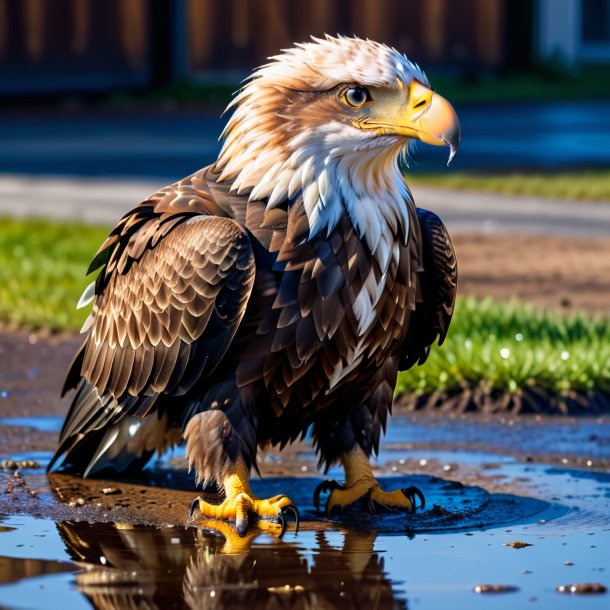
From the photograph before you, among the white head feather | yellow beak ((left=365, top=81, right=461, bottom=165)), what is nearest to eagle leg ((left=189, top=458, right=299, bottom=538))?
the white head feather

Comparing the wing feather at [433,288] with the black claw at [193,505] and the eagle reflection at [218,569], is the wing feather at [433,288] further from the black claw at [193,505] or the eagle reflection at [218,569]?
the black claw at [193,505]

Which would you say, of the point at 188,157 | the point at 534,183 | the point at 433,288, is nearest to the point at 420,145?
the point at 188,157

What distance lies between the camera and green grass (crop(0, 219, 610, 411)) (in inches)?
290

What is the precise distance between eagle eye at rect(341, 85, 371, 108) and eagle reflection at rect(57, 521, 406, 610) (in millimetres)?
1412

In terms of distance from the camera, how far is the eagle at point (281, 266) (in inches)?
205

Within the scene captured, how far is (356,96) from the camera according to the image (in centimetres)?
525

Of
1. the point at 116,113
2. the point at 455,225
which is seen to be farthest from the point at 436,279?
the point at 116,113

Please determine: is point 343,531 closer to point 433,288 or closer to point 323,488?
point 323,488

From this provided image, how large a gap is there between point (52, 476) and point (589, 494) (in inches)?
78.9

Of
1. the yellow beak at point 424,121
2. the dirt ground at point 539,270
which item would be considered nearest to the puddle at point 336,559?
the yellow beak at point 424,121

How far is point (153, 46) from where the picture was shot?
27.5m

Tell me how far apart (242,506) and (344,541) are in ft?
1.16

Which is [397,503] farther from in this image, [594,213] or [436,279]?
[594,213]

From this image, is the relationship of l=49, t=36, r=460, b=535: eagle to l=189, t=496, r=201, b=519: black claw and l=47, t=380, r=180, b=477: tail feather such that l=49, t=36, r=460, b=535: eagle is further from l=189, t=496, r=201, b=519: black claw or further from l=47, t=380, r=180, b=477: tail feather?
l=47, t=380, r=180, b=477: tail feather
